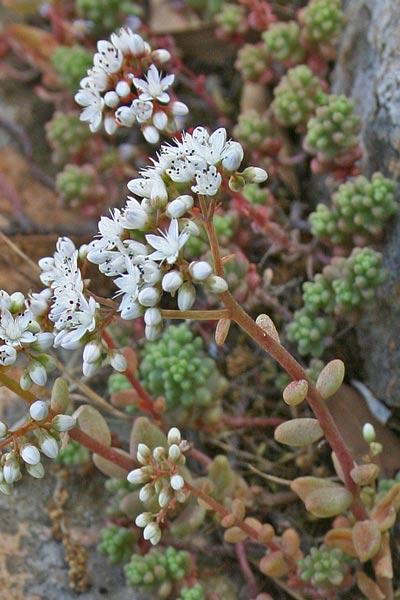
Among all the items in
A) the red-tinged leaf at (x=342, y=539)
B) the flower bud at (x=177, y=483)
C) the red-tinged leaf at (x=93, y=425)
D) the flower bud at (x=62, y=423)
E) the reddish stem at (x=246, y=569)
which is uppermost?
the flower bud at (x=62, y=423)

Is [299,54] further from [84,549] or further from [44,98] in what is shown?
[84,549]

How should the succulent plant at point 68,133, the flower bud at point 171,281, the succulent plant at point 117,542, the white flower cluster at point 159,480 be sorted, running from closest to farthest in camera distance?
1. the flower bud at point 171,281
2. the white flower cluster at point 159,480
3. the succulent plant at point 117,542
4. the succulent plant at point 68,133

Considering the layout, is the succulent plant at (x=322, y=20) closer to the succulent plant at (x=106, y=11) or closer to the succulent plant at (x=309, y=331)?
the succulent plant at (x=106, y=11)

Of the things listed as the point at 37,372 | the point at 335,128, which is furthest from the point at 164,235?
the point at 335,128

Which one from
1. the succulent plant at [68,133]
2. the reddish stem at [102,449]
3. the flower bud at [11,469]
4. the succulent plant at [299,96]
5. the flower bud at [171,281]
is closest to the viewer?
the flower bud at [171,281]

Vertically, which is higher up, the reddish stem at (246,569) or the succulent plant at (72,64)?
the succulent plant at (72,64)

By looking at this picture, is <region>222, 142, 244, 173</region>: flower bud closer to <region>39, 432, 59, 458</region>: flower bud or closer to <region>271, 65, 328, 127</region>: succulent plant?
<region>39, 432, 59, 458</region>: flower bud

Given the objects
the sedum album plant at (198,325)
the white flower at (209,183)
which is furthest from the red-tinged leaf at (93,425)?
the white flower at (209,183)

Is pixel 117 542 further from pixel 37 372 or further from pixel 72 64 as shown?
pixel 72 64
